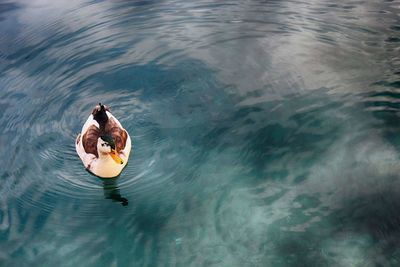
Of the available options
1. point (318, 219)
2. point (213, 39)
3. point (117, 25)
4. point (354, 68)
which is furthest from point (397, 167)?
point (117, 25)

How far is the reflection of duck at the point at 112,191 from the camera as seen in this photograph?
7473 mm

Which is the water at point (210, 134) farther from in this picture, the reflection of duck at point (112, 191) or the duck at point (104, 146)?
the duck at point (104, 146)

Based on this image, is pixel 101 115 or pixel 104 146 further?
pixel 101 115

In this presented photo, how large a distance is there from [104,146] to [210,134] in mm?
1978

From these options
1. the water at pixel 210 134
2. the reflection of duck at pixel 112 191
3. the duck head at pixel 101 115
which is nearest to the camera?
the water at pixel 210 134

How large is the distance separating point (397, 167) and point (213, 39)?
212 inches

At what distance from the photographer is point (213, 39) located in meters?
10.9

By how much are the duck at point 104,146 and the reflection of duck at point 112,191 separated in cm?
10

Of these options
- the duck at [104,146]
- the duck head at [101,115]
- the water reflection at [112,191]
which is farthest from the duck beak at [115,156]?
the duck head at [101,115]

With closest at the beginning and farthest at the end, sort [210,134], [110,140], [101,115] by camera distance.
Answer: [110,140] < [101,115] < [210,134]

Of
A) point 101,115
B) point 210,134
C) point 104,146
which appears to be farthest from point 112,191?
point 210,134

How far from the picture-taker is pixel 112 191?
7.66 metres

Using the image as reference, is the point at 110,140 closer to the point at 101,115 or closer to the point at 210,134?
the point at 101,115

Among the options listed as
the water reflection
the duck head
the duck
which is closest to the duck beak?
the duck
